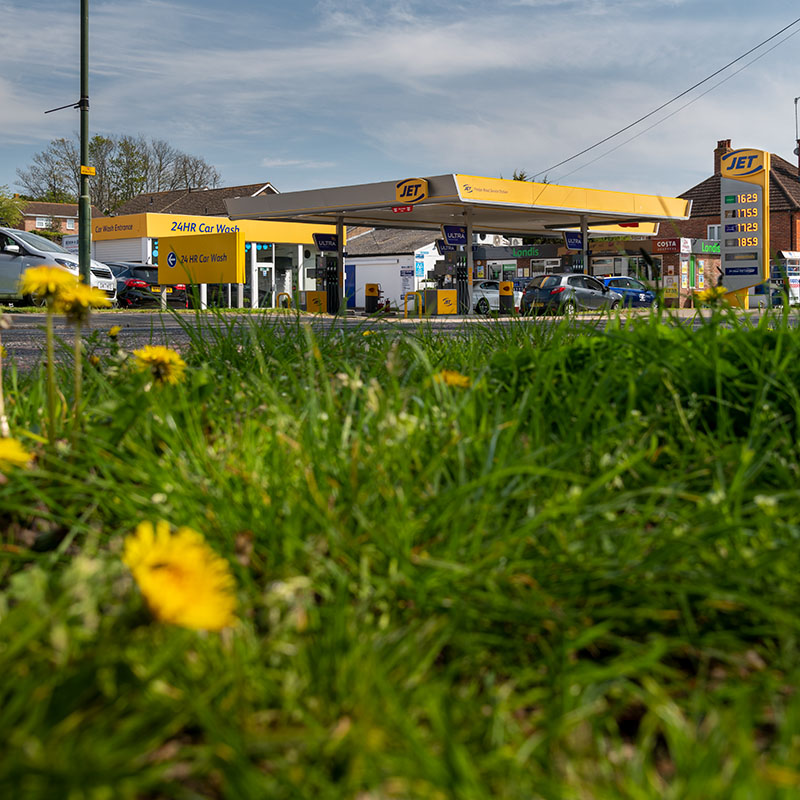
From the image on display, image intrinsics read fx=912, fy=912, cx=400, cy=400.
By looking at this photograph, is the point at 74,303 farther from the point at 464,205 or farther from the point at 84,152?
the point at 464,205

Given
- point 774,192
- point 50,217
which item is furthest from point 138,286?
point 50,217

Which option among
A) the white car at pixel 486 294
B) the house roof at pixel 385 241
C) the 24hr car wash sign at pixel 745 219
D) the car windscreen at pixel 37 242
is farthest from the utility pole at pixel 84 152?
the house roof at pixel 385 241

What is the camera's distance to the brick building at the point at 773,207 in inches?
2104

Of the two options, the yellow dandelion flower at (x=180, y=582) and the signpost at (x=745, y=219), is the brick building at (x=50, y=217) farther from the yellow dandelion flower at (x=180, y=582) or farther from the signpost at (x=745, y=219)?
the yellow dandelion flower at (x=180, y=582)

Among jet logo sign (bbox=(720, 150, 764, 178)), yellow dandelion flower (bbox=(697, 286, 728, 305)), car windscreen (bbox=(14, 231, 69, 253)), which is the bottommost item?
yellow dandelion flower (bbox=(697, 286, 728, 305))

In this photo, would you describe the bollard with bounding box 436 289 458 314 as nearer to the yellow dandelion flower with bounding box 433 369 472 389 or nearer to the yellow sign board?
the yellow sign board

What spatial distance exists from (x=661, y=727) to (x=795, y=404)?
4.86 feet

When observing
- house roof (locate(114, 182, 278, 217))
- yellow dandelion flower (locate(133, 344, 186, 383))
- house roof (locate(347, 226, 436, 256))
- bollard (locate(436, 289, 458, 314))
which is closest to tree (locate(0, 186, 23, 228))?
house roof (locate(114, 182, 278, 217))

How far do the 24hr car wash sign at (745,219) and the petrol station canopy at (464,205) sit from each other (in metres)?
5.41

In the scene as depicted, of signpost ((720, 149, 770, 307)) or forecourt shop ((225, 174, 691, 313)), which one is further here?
forecourt shop ((225, 174, 691, 313))

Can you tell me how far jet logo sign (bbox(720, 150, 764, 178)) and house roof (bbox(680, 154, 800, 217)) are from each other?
2892 cm

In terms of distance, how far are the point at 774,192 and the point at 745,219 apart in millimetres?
32404

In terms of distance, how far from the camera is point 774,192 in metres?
55.3

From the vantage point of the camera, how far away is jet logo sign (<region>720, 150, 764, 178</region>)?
2638 centimetres
